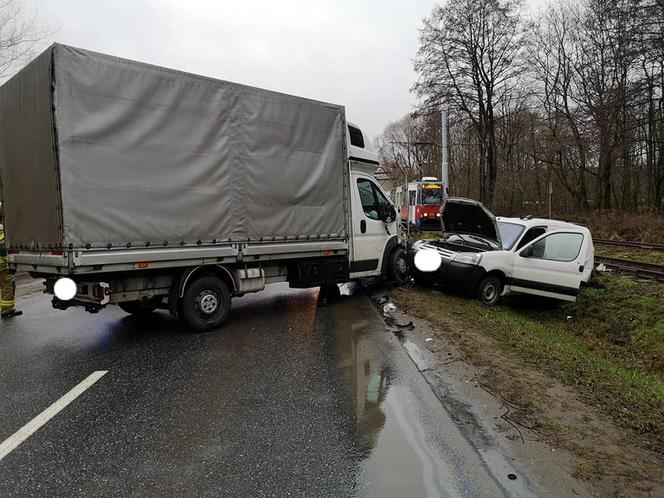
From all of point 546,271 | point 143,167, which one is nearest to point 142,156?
point 143,167

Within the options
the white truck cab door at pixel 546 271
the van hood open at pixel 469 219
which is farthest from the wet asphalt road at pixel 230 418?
the white truck cab door at pixel 546 271

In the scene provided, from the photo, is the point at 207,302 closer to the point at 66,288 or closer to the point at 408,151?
the point at 66,288

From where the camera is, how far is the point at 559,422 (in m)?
3.56

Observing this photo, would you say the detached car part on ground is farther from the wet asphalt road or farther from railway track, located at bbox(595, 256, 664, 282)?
railway track, located at bbox(595, 256, 664, 282)

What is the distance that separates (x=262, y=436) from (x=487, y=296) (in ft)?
21.4

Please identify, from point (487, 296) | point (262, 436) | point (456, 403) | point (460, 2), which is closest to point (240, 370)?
point (262, 436)

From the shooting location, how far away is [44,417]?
3740mm

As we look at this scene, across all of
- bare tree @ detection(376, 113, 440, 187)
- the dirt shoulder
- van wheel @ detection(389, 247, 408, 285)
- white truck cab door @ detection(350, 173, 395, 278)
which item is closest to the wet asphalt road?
the dirt shoulder

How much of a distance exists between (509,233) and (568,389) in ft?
18.3

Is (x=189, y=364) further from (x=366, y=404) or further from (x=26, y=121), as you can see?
(x=26, y=121)

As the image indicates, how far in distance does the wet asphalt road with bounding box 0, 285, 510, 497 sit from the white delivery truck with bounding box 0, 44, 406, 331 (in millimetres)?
876

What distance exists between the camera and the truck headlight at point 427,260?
916cm

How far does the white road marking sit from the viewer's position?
3.29 m

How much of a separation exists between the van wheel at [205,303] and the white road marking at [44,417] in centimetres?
154
